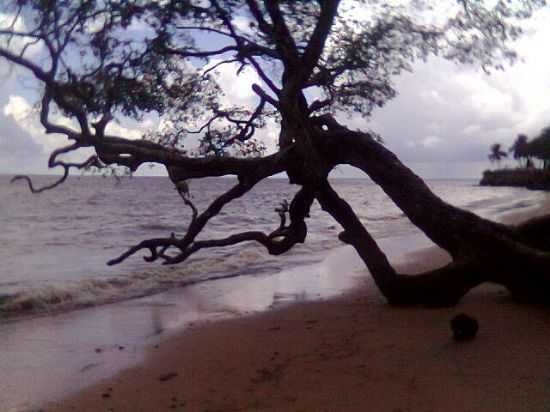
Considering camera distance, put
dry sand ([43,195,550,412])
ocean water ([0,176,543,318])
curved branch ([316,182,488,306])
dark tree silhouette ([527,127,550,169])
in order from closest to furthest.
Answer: dry sand ([43,195,550,412])
curved branch ([316,182,488,306])
ocean water ([0,176,543,318])
dark tree silhouette ([527,127,550,169])

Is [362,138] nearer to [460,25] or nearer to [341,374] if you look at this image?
[460,25]

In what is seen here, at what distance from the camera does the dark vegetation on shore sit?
270 ft

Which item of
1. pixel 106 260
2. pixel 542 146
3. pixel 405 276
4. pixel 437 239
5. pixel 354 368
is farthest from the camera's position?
pixel 542 146

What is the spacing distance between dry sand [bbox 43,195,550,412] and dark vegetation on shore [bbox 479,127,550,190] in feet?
251

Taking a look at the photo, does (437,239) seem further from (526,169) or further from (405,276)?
(526,169)

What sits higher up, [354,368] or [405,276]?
[405,276]

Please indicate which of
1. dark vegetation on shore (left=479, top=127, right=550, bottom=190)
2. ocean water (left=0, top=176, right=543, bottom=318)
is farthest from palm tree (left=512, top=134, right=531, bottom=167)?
ocean water (left=0, top=176, right=543, bottom=318)

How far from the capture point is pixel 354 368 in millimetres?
7035

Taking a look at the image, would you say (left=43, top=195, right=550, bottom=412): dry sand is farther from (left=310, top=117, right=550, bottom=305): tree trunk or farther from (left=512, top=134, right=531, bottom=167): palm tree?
(left=512, top=134, right=531, bottom=167): palm tree

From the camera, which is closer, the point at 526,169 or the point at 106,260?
the point at 106,260

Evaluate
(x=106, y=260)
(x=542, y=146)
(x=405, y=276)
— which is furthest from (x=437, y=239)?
(x=542, y=146)

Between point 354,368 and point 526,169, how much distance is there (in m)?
106

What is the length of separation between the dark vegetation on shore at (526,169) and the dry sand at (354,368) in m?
76.4

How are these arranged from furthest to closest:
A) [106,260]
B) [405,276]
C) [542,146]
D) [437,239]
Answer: [542,146] → [106,260] → [405,276] → [437,239]
